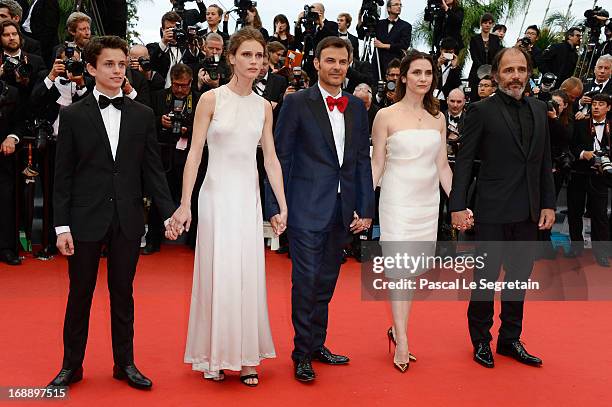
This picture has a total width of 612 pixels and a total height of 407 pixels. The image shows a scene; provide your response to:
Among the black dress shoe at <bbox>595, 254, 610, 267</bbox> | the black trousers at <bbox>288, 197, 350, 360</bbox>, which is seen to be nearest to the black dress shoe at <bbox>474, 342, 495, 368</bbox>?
the black trousers at <bbox>288, 197, 350, 360</bbox>

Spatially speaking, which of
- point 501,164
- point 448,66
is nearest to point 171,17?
point 448,66

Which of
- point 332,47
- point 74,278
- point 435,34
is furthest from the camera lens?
point 435,34

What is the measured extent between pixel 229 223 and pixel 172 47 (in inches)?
175

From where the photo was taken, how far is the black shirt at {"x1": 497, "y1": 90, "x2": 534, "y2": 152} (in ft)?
14.2

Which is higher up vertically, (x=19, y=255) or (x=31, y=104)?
(x=31, y=104)

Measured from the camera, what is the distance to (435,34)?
9.26 m

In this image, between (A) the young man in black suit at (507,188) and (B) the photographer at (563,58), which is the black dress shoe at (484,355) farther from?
(B) the photographer at (563,58)

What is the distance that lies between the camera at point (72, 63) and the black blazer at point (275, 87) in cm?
186

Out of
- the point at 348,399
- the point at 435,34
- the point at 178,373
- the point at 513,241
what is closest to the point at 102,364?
the point at 178,373

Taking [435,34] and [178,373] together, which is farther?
[435,34]

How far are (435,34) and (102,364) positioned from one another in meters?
6.46

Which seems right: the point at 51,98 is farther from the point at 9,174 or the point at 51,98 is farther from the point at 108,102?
the point at 108,102

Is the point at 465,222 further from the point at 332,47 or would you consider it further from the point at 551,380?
the point at 332,47

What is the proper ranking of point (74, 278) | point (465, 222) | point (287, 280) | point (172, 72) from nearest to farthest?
point (74, 278), point (465, 222), point (287, 280), point (172, 72)
